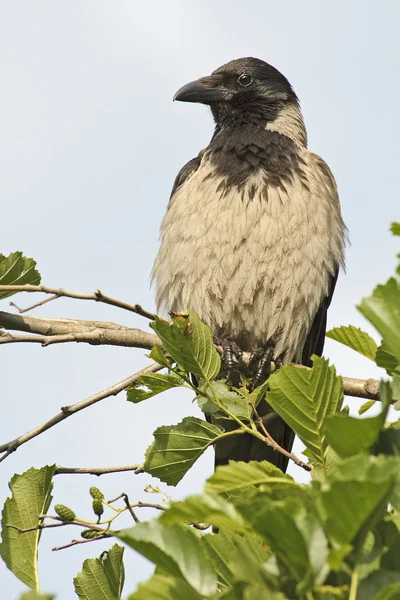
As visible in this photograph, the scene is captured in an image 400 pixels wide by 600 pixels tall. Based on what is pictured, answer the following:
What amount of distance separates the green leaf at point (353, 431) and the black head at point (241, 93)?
18.1ft

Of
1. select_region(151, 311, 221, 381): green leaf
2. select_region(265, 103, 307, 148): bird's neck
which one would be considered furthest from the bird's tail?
select_region(151, 311, 221, 381): green leaf

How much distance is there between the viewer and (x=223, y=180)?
239 inches

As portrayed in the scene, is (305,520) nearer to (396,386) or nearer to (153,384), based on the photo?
(396,386)

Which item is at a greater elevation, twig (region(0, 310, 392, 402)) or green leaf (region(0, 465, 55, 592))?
twig (region(0, 310, 392, 402))

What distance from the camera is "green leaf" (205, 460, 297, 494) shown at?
1.86 m

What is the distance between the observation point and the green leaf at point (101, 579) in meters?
2.77

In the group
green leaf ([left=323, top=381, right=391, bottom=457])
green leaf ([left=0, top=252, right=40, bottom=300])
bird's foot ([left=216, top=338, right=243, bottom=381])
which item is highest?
bird's foot ([left=216, top=338, right=243, bottom=381])

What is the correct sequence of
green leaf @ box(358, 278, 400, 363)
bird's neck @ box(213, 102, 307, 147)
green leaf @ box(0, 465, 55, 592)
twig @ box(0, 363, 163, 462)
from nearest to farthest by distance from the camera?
green leaf @ box(358, 278, 400, 363) → green leaf @ box(0, 465, 55, 592) → twig @ box(0, 363, 163, 462) → bird's neck @ box(213, 102, 307, 147)

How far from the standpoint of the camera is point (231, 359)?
5.80 meters

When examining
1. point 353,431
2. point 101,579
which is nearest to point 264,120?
point 101,579

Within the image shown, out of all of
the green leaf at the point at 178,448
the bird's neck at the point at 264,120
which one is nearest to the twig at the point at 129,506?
the green leaf at the point at 178,448

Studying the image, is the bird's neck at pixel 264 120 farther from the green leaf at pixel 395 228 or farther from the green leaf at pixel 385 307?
the green leaf at pixel 385 307

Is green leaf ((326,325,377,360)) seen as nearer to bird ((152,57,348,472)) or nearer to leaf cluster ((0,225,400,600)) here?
leaf cluster ((0,225,400,600))

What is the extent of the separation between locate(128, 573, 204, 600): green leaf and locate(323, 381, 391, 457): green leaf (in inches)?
15.8
